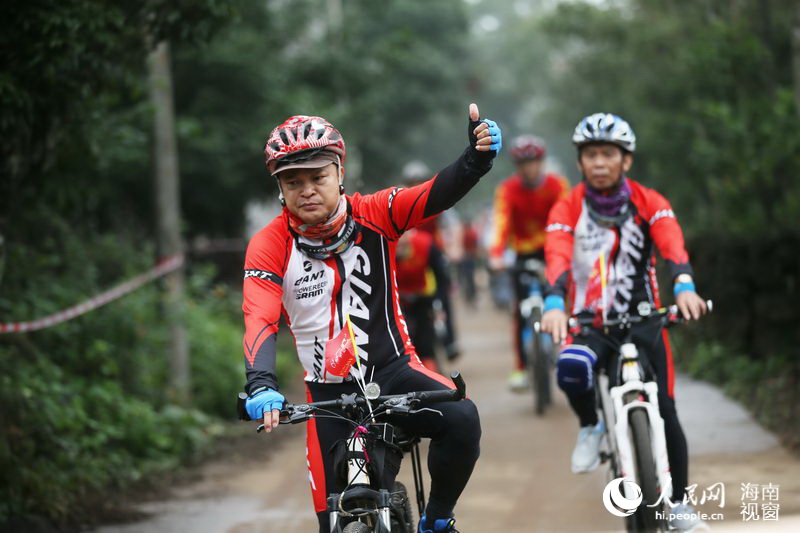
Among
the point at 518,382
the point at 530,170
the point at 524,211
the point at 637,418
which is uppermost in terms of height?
the point at 530,170

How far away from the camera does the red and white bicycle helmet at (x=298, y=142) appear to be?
4699 millimetres

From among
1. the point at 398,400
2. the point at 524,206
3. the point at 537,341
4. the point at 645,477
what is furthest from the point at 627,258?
the point at 524,206

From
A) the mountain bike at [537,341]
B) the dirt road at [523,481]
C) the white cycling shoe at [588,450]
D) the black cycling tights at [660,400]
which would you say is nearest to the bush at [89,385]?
the dirt road at [523,481]

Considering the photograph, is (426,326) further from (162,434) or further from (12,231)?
(12,231)

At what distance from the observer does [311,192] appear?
188 inches

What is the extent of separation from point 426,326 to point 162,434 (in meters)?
2.76

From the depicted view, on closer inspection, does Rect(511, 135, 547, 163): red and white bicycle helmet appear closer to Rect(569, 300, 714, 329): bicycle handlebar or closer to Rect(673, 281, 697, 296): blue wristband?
Rect(569, 300, 714, 329): bicycle handlebar

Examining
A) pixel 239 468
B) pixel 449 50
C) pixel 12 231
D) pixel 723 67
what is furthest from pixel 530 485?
pixel 449 50

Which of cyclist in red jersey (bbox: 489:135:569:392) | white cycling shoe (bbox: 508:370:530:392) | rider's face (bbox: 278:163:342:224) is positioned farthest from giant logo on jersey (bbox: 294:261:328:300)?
white cycling shoe (bbox: 508:370:530:392)

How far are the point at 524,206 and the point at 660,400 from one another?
5.30 m

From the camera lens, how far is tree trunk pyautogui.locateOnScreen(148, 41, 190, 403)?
10.9m

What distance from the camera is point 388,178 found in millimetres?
31922

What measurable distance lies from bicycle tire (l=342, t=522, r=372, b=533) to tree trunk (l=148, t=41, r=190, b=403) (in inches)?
271

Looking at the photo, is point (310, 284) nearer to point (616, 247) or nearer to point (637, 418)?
point (637, 418)
